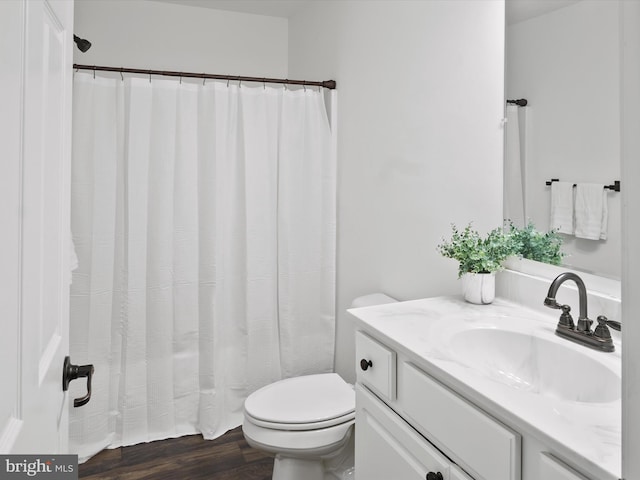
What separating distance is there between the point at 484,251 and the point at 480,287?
12 cm

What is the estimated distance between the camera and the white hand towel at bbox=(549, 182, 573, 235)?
1385 mm

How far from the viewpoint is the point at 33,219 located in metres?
0.67

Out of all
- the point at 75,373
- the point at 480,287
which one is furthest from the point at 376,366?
the point at 75,373

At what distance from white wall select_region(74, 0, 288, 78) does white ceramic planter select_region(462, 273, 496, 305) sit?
2312 millimetres

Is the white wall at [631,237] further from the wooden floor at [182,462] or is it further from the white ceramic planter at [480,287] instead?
the wooden floor at [182,462]

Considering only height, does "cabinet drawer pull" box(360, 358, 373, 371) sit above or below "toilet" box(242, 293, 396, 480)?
above

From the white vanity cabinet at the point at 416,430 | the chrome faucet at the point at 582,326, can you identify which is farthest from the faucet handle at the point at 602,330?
the white vanity cabinet at the point at 416,430

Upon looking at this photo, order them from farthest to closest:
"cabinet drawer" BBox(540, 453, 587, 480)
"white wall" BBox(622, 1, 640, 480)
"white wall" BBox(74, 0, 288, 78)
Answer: "white wall" BBox(74, 0, 288, 78), "cabinet drawer" BBox(540, 453, 587, 480), "white wall" BBox(622, 1, 640, 480)

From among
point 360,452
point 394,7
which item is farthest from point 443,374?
point 394,7

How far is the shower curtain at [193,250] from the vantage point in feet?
7.14

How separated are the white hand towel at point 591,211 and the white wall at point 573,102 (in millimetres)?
18

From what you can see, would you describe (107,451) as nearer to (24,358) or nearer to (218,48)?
(24,358)

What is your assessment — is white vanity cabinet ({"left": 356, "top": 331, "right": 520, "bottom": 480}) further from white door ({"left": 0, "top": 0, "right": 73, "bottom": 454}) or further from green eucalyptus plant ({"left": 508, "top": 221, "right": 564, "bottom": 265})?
white door ({"left": 0, "top": 0, "right": 73, "bottom": 454})

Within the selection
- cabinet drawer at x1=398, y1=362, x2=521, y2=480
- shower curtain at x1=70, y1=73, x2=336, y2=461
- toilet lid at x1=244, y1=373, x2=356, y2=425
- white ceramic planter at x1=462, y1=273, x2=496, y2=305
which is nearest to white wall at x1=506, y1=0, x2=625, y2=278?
white ceramic planter at x1=462, y1=273, x2=496, y2=305
